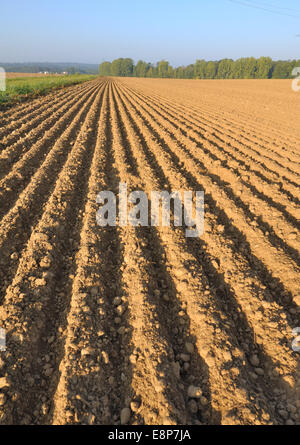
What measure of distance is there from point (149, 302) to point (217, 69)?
89620 mm

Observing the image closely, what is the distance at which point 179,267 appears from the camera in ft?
10.3

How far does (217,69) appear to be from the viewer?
249ft

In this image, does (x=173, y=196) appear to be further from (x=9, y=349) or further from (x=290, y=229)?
(x=9, y=349)

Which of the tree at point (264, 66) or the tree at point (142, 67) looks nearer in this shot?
the tree at point (264, 66)

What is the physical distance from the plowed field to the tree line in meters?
72.6

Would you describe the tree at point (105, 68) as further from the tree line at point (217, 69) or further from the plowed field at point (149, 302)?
the plowed field at point (149, 302)

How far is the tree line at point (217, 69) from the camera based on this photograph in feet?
203

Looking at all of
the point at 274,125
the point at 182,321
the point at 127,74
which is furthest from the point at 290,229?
Answer: the point at 127,74

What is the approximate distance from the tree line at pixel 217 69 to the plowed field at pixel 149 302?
7262cm

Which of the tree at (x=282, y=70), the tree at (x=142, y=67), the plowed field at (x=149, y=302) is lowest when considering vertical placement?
the plowed field at (x=149, y=302)

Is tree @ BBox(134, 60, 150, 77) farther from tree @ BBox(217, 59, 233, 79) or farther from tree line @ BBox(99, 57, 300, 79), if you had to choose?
tree @ BBox(217, 59, 233, 79)

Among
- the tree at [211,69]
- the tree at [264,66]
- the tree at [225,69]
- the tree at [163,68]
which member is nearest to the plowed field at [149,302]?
the tree at [264,66]

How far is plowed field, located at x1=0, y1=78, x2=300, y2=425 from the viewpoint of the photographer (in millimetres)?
2021

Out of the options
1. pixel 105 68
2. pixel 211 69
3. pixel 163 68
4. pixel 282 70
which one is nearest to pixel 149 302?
pixel 282 70
